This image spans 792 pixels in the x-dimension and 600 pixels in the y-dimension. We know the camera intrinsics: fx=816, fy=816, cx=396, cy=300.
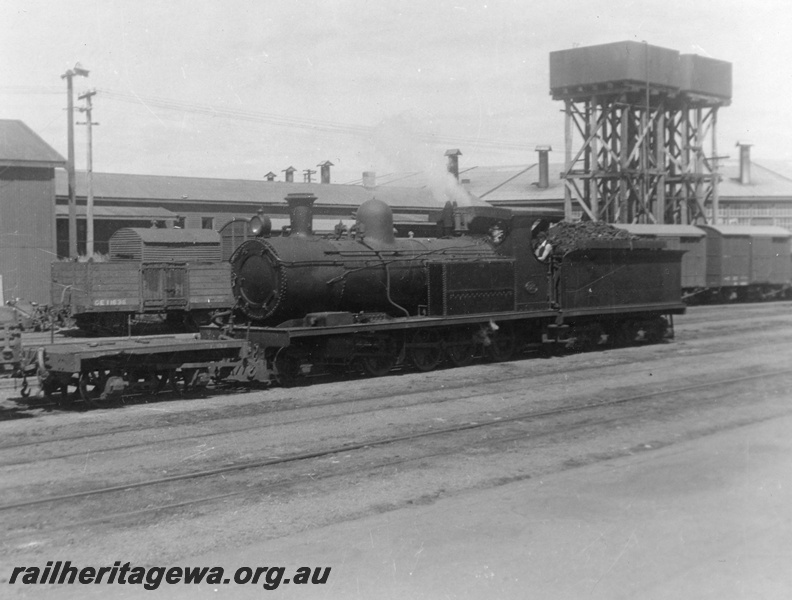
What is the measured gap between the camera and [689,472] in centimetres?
807

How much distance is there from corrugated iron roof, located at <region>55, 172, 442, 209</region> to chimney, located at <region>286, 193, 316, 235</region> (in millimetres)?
A: 23845

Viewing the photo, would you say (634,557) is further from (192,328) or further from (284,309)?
(192,328)

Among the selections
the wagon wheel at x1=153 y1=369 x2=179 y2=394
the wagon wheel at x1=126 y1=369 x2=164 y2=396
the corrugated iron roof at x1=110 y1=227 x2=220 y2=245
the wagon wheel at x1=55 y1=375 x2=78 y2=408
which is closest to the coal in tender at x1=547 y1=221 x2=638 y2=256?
the wagon wheel at x1=153 y1=369 x2=179 y2=394

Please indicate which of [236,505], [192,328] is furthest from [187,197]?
[236,505]

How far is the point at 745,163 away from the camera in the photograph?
59500 mm

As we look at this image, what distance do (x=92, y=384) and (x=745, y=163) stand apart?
57469mm

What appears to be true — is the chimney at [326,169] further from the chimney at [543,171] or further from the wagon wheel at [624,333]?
the wagon wheel at [624,333]

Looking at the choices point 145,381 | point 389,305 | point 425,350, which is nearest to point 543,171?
point 425,350

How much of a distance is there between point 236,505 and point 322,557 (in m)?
1.57

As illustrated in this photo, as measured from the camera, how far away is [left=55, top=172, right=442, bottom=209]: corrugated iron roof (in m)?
39.1

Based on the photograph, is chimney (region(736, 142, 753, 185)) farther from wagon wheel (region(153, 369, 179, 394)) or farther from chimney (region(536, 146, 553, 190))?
wagon wheel (region(153, 369, 179, 394))

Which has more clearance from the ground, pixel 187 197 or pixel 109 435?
pixel 187 197

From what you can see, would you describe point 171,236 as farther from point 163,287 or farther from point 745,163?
point 745,163

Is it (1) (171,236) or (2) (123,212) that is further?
(2) (123,212)
